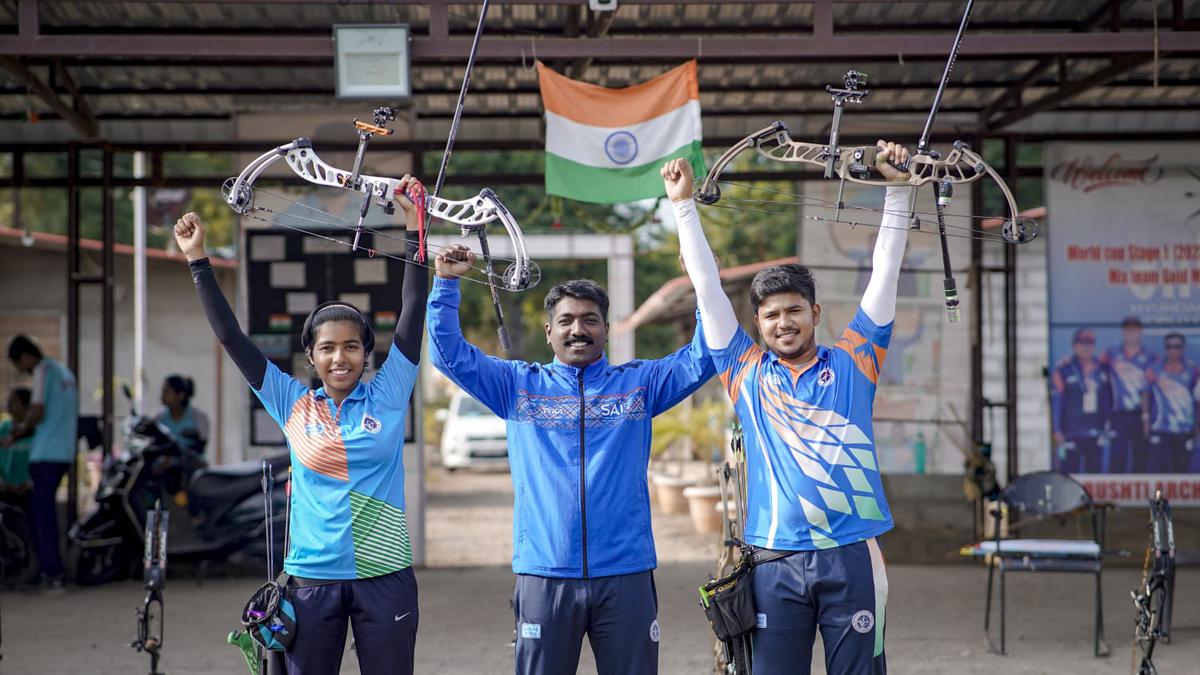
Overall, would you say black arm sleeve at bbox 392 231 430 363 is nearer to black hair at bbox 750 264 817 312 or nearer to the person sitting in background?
black hair at bbox 750 264 817 312

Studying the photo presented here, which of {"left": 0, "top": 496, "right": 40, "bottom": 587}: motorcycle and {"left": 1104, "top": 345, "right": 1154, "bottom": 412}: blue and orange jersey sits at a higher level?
{"left": 1104, "top": 345, "right": 1154, "bottom": 412}: blue and orange jersey

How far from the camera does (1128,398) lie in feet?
30.5

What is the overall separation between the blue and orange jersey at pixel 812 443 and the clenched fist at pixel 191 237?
1555 millimetres

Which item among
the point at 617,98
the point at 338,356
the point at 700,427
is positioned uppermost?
the point at 617,98

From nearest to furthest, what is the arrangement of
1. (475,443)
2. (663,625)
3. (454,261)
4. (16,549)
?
1. (454,261)
2. (663,625)
3. (16,549)
4. (475,443)

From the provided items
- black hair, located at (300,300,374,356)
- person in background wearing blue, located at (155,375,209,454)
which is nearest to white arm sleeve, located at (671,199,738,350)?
black hair, located at (300,300,374,356)

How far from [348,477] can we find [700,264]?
3.91ft

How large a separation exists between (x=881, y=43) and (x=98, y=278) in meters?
6.07

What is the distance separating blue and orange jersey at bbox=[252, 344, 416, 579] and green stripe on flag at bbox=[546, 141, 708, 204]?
3.42 meters

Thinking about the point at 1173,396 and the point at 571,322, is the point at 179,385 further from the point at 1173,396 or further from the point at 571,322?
the point at 1173,396

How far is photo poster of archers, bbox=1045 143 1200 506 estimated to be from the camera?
9.27m

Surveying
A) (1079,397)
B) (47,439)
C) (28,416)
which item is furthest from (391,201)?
(1079,397)

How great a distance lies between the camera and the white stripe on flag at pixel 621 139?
718 centimetres

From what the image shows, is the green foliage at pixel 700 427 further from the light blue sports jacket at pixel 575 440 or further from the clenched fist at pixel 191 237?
the clenched fist at pixel 191 237
